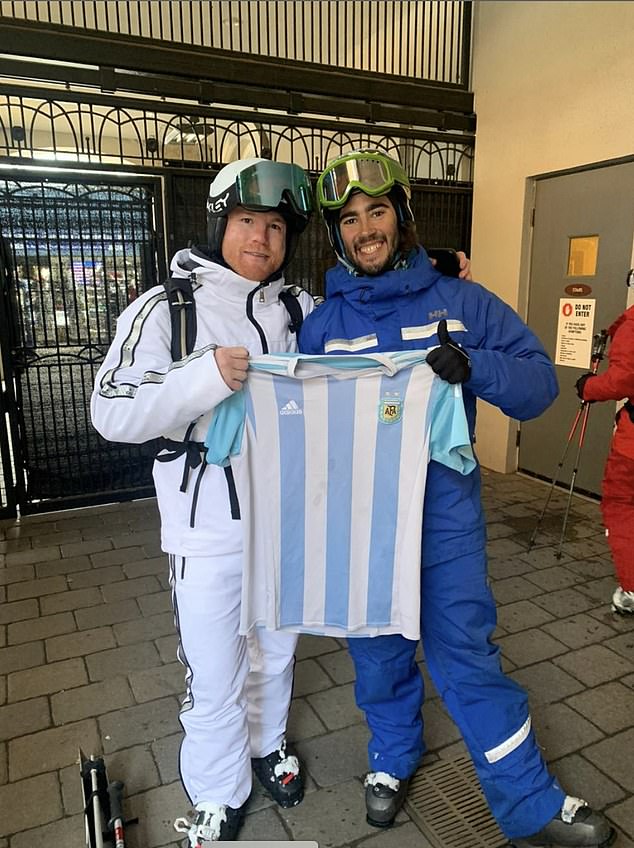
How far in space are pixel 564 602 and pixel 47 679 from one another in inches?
102

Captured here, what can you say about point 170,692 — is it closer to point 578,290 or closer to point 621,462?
point 621,462

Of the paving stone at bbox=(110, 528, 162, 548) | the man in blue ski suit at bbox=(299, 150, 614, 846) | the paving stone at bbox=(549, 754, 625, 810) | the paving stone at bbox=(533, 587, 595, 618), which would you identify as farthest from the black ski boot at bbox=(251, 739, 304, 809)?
the paving stone at bbox=(110, 528, 162, 548)

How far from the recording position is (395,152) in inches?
221

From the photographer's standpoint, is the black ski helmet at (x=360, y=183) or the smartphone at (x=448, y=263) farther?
the smartphone at (x=448, y=263)

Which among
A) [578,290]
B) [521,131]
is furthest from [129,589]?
[521,131]

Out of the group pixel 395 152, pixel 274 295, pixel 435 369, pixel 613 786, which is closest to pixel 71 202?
pixel 395 152

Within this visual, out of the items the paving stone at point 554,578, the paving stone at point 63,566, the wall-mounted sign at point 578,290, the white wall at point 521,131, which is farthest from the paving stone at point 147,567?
the wall-mounted sign at point 578,290

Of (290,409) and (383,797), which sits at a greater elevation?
(290,409)

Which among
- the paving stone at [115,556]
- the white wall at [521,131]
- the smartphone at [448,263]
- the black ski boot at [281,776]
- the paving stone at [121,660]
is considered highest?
the white wall at [521,131]

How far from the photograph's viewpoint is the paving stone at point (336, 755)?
2.24 m

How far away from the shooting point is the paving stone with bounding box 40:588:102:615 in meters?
3.42

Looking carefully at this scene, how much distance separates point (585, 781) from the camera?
2.17 metres

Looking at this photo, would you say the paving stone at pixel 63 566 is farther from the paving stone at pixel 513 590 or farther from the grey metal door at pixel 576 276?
the grey metal door at pixel 576 276

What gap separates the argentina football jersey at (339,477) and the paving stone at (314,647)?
1.28 meters
